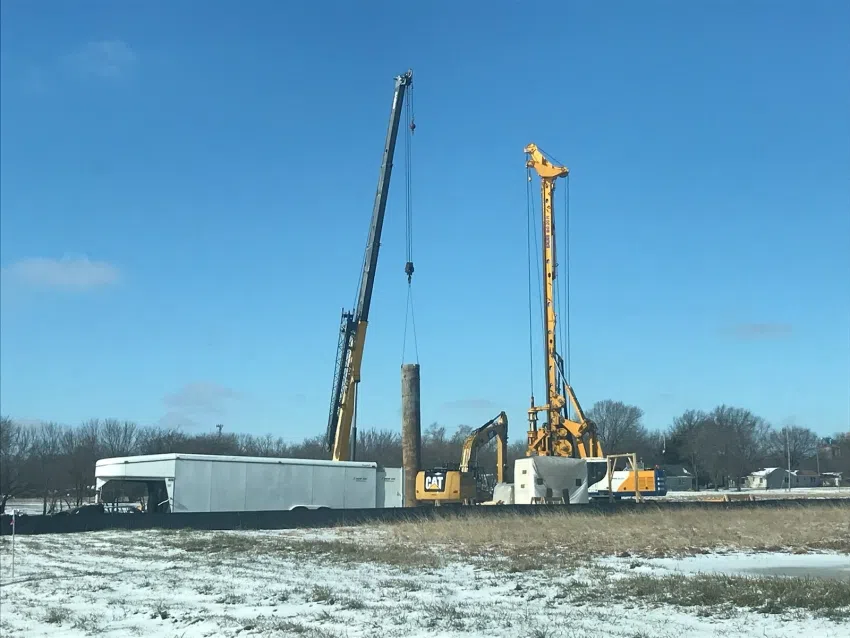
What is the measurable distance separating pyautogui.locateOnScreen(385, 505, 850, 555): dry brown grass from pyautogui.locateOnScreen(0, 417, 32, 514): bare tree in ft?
135

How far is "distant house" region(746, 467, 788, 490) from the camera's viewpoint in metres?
116

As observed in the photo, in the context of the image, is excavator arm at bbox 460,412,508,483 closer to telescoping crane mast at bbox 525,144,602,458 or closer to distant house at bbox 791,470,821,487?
telescoping crane mast at bbox 525,144,602,458

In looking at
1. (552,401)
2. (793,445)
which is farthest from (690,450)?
(552,401)

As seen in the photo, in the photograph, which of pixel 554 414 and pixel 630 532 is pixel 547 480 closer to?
pixel 554 414

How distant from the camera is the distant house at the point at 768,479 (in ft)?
381

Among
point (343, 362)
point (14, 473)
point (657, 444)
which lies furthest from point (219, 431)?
point (343, 362)

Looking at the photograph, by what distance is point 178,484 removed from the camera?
3186cm

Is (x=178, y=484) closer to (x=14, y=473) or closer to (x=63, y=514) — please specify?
(x=63, y=514)

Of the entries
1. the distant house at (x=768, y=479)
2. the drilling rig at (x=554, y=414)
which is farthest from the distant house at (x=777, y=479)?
the drilling rig at (x=554, y=414)

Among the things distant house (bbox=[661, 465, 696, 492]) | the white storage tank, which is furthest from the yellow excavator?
distant house (bbox=[661, 465, 696, 492])

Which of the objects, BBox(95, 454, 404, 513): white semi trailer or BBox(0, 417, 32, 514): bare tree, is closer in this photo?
BBox(95, 454, 404, 513): white semi trailer

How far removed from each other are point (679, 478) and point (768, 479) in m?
18.8

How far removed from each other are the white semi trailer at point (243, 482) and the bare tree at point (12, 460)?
2709 centimetres

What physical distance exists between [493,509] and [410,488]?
28.6 feet
